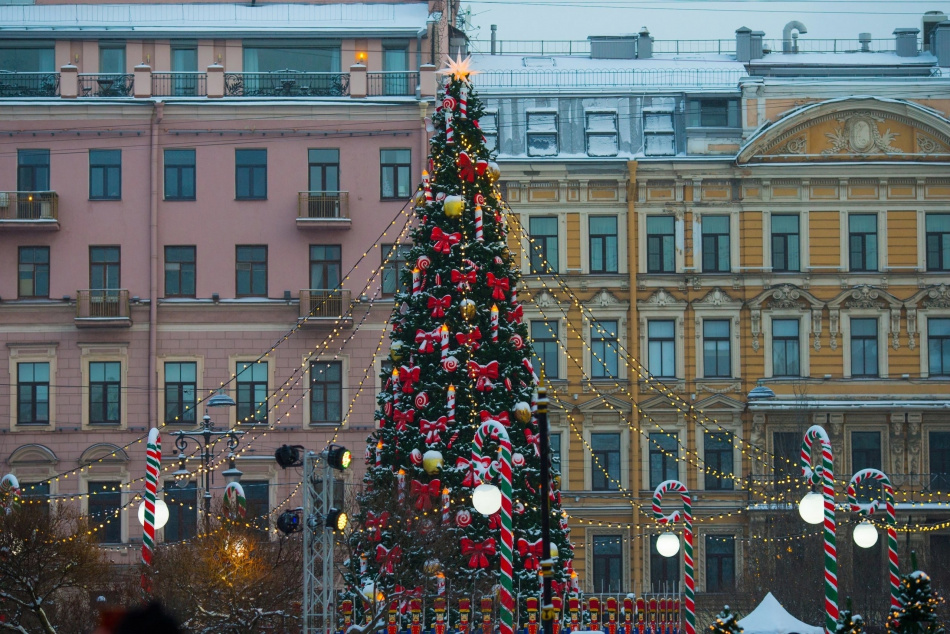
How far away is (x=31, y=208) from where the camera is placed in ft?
132

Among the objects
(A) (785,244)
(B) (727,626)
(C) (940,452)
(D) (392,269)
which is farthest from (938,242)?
(B) (727,626)

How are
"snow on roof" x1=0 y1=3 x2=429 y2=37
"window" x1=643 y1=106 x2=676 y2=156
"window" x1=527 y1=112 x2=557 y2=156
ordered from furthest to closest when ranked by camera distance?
"window" x1=643 y1=106 x2=676 y2=156 < "window" x1=527 y1=112 x2=557 y2=156 < "snow on roof" x1=0 y1=3 x2=429 y2=37

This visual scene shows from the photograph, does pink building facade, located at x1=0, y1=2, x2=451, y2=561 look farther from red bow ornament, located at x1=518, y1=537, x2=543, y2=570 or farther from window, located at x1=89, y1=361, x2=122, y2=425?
red bow ornament, located at x1=518, y1=537, x2=543, y2=570

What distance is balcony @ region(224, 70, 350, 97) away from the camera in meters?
41.3

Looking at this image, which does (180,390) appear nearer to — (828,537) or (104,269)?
(104,269)

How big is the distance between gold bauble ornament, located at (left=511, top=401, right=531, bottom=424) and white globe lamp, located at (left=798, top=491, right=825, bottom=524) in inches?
175

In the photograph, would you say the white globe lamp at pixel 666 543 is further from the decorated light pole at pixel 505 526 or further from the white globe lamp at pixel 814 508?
the decorated light pole at pixel 505 526

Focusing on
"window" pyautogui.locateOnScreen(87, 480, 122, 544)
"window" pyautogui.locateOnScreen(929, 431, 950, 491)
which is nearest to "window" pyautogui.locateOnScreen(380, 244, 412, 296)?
"window" pyautogui.locateOnScreen(87, 480, 122, 544)

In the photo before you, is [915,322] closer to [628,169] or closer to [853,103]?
[853,103]

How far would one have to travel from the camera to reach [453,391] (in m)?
23.7

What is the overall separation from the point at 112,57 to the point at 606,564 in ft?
61.3

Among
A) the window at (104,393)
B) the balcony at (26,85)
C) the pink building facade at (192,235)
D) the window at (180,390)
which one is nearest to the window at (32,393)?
the pink building facade at (192,235)

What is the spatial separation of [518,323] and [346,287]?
16.3 meters

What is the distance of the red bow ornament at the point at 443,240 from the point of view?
2427cm
